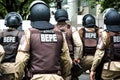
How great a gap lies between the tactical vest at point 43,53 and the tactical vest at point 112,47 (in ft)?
5.85

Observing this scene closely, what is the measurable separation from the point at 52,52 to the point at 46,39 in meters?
0.20

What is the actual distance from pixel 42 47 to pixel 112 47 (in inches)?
79.9

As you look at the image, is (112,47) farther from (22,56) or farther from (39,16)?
(22,56)

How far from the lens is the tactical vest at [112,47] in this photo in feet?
25.5

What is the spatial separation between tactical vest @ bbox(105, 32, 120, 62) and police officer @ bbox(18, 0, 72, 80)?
1.62 metres

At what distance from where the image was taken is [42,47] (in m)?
6.13

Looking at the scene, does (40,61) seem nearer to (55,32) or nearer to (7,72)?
(55,32)

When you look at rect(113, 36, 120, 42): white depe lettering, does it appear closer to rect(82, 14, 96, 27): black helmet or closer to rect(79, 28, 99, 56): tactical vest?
rect(79, 28, 99, 56): tactical vest

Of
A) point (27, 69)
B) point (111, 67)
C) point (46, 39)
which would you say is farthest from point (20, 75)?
point (111, 67)

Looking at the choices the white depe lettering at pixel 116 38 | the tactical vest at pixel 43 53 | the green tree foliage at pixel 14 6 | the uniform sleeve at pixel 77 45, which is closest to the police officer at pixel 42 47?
the tactical vest at pixel 43 53

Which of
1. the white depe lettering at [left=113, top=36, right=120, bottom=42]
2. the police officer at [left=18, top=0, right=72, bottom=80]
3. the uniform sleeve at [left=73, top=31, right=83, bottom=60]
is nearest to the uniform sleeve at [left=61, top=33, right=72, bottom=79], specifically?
the police officer at [left=18, top=0, right=72, bottom=80]

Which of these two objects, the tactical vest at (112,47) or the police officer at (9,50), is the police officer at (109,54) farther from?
the police officer at (9,50)

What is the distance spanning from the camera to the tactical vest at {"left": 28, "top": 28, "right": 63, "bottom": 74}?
611cm

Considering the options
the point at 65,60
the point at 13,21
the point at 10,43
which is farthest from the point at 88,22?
the point at 65,60
